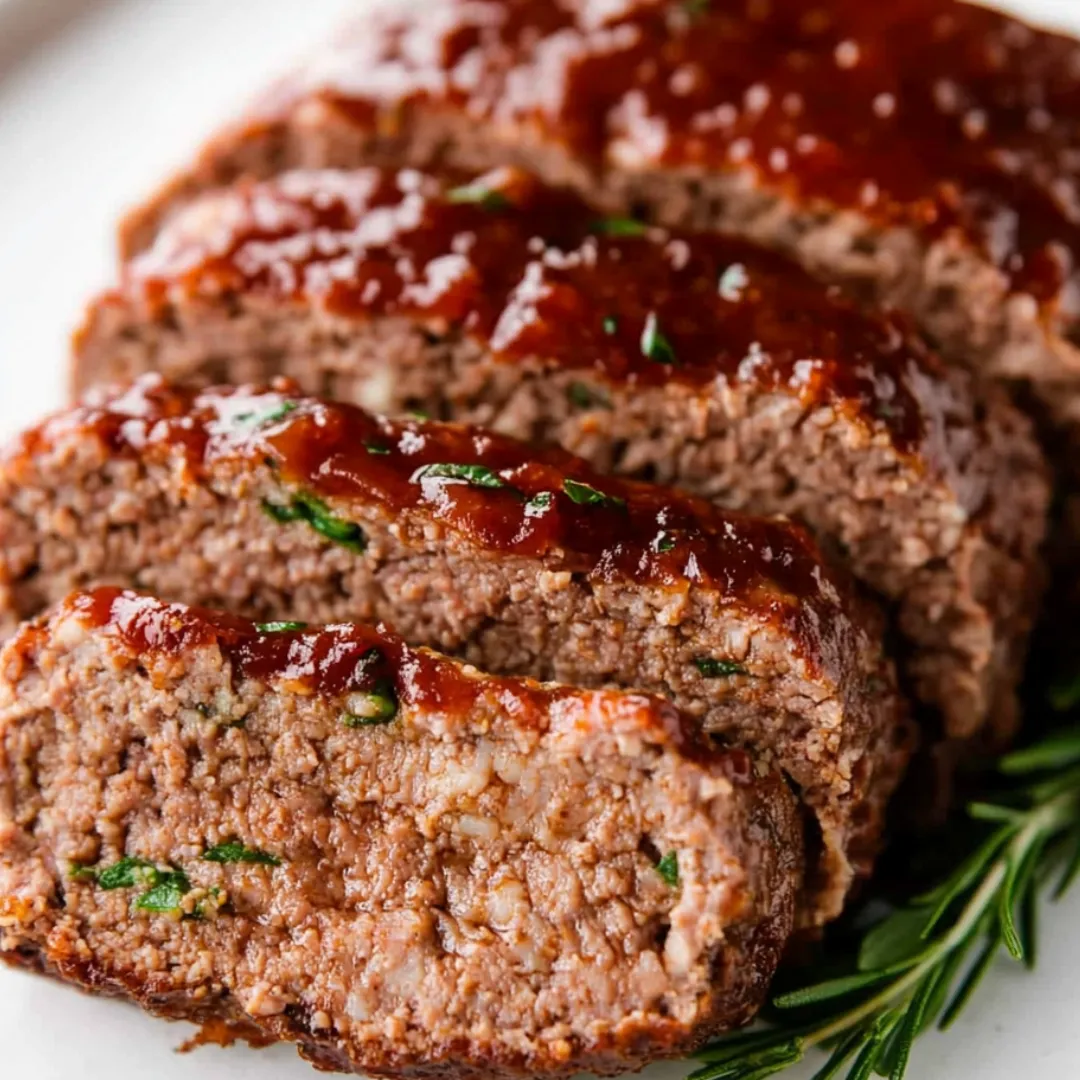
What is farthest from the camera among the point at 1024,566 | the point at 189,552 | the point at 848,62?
the point at 848,62

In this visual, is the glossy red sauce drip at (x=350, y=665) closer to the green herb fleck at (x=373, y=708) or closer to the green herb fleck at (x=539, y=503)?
the green herb fleck at (x=373, y=708)

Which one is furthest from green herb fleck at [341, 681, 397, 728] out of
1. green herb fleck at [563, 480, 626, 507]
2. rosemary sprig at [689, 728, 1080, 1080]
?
rosemary sprig at [689, 728, 1080, 1080]

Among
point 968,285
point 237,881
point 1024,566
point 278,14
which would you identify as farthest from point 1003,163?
point 278,14

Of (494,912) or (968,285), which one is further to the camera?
(968,285)

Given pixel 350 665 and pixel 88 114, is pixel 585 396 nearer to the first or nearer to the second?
pixel 350 665

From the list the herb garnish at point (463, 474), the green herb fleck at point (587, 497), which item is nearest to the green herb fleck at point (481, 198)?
the herb garnish at point (463, 474)

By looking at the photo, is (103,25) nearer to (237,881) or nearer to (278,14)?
(278,14)
